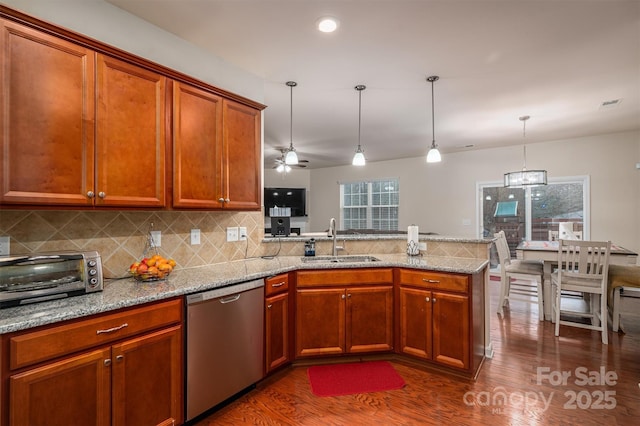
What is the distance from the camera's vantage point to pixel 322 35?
2.36 m

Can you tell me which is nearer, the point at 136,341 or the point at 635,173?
the point at 136,341

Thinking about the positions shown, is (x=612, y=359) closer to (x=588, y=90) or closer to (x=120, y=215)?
(x=588, y=90)

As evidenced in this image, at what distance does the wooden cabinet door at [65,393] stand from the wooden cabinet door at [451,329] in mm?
2238

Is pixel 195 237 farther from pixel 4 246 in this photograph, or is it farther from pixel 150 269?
pixel 4 246

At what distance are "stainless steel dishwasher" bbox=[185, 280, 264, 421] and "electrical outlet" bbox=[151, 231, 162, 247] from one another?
67 cm

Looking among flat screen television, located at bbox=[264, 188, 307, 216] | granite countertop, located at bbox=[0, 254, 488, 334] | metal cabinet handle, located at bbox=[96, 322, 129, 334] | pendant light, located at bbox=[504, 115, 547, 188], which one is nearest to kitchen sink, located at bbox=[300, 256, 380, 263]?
granite countertop, located at bbox=[0, 254, 488, 334]

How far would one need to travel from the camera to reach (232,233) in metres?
2.85

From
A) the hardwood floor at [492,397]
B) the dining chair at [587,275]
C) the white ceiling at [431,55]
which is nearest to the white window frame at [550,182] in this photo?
the white ceiling at [431,55]

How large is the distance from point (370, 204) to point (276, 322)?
→ 19.4 ft

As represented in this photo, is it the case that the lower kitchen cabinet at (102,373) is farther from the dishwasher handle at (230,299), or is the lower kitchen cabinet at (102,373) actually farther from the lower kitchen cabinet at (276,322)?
the lower kitchen cabinet at (276,322)

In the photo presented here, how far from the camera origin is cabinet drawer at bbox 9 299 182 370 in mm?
1291

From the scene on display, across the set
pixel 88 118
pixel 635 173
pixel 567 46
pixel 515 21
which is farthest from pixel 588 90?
pixel 88 118

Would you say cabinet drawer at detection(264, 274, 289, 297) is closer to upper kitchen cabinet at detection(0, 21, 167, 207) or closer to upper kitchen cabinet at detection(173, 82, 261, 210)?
upper kitchen cabinet at detection(173, 82, 261, 210)

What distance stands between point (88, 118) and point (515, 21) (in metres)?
2.82
